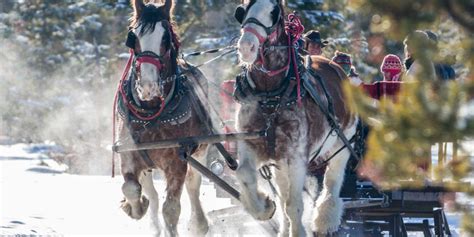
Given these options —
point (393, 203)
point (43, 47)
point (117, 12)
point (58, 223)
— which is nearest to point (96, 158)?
point (117, 12)

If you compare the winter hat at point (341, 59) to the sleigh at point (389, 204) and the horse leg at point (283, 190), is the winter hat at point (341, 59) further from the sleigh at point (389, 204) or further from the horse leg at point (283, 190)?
the horse leg at point (283, 190)

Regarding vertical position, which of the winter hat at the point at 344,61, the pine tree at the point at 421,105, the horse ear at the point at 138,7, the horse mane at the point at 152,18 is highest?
the winter hat at the point at 344,61

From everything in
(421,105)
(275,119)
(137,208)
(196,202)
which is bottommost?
(421,105)

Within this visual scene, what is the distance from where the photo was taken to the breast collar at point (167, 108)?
841cm

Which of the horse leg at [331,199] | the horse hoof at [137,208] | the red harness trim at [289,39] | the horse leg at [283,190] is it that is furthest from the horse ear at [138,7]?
the horse leg at [331,199]

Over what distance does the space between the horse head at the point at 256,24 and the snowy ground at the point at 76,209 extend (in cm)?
220

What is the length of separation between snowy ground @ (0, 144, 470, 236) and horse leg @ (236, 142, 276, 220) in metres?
1.37

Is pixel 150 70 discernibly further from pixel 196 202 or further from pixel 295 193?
pixel 196 202

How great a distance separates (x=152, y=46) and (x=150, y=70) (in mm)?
287

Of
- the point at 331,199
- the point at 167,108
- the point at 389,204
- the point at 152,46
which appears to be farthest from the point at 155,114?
the point at 389,204

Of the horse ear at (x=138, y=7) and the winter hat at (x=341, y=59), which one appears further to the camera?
the winter hat at (x=341, y=59)

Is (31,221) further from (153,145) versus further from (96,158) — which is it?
(96,158)

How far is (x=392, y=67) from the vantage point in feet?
36.0

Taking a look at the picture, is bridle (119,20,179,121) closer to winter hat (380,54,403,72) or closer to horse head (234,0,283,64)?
horse head (234,0,283,64)
